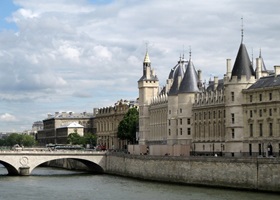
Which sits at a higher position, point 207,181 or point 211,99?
point 211,99

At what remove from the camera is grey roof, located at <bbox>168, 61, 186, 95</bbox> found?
10143 centimetres

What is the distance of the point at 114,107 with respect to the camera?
533ft

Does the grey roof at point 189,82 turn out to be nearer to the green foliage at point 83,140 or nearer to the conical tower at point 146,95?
the conical tower at point 146,95

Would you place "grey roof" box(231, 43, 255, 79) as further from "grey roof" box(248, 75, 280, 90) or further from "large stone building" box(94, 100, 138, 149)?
"large stone building" box(94, 100, 138, 149)

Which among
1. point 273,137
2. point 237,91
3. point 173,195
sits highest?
point 237,91

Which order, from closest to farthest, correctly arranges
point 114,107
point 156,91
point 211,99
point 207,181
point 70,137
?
point 207,181 → point 211,99 → point 156,91 → point 114,107 → point 70,137

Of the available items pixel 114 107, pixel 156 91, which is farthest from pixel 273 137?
pixel 114 107

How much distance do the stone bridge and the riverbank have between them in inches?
277

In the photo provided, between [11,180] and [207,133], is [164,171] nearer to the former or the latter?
[207,133]

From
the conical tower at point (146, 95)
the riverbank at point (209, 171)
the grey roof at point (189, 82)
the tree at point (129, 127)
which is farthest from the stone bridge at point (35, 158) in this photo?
the tree at point (129, 127)

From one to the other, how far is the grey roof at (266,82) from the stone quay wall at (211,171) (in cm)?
960

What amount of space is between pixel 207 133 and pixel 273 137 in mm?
17337

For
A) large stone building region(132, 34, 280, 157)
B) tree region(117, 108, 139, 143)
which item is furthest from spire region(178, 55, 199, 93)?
tree region(117, 108, 139, 143)

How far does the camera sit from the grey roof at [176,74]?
333ft
